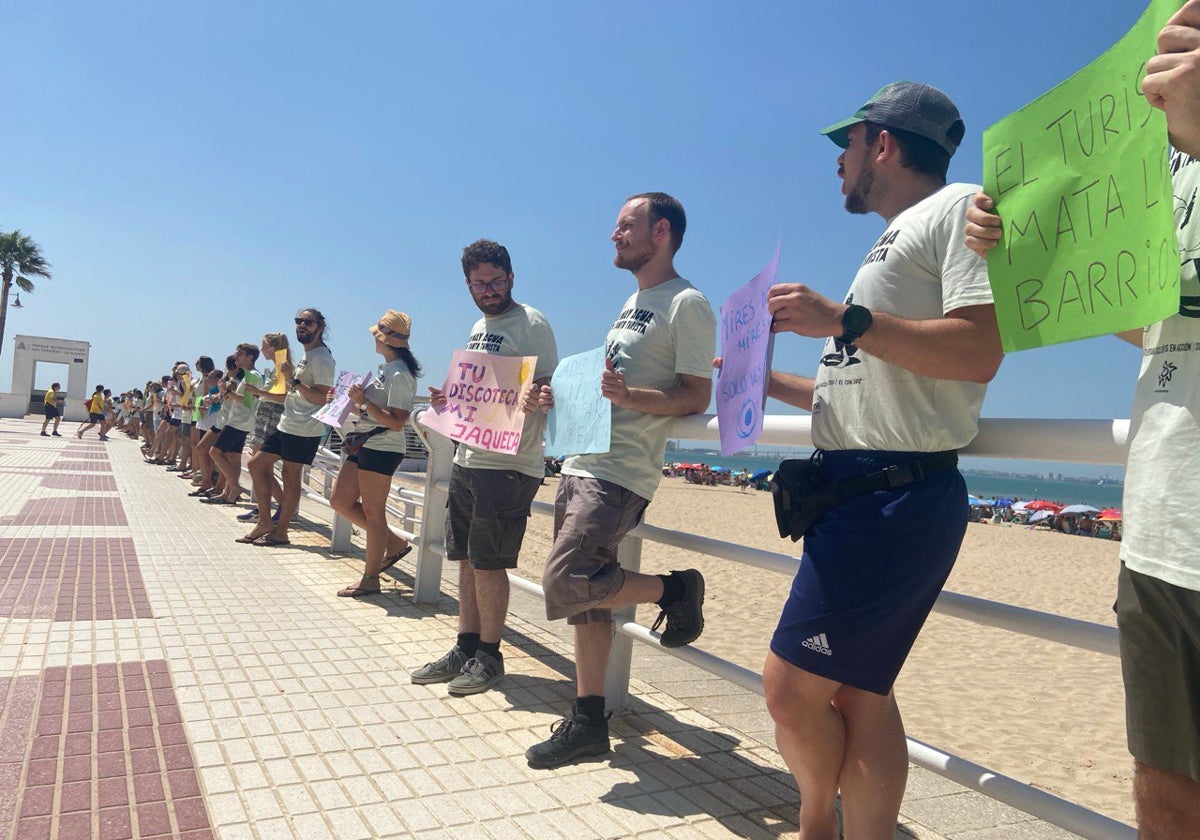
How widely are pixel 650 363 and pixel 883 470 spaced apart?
4.45 ft

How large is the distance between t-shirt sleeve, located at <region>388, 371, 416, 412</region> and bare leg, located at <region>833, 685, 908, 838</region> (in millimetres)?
4006

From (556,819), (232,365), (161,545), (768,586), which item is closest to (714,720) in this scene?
(556,819)

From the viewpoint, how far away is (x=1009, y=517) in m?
48.2

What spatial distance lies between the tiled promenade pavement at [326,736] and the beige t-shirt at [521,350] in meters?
1.08

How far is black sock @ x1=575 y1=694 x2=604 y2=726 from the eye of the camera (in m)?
3.03

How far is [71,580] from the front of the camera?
541 cm

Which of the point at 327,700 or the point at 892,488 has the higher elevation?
the point at 892,488

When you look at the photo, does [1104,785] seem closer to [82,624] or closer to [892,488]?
[892,488]

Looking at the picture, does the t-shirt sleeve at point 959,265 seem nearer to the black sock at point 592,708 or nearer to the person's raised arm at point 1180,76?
the person's raised arm at point 1180,76

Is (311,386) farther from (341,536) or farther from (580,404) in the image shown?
(580,404)

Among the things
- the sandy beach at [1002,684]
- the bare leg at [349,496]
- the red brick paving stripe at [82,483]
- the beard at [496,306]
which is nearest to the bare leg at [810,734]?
the beard at [496,306]

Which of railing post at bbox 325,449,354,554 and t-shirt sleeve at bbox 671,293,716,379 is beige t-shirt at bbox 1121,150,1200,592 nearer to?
t-shirt sleeve at bbox 671,293,716,379

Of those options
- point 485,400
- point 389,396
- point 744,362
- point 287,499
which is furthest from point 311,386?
point 744,362

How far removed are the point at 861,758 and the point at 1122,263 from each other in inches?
49.0
